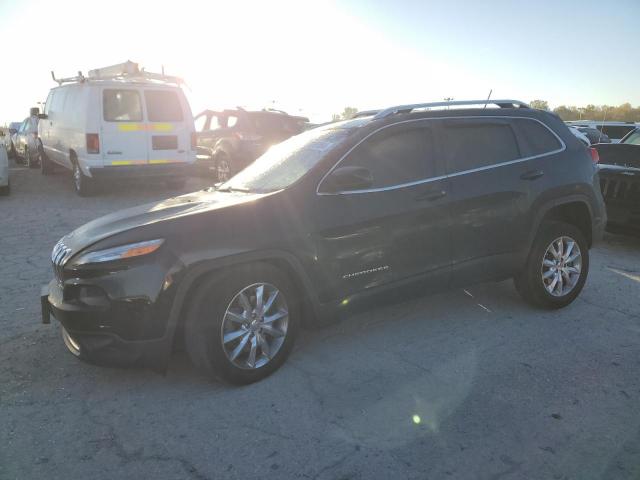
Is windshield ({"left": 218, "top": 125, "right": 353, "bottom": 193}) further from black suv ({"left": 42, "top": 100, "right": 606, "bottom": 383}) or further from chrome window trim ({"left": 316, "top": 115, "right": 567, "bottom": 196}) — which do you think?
chrome window trim ({"left": 316, "top": 115, "right": 567, "bottom": 196})

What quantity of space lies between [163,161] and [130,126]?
873 mm

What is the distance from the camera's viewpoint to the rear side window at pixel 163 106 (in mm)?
9438

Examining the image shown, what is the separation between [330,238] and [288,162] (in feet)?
2.72

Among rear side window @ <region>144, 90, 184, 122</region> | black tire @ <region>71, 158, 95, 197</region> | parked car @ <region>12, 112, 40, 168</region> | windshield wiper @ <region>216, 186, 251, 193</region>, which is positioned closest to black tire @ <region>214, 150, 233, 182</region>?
rear side window @ <region>144, 90, 184, 122</region>

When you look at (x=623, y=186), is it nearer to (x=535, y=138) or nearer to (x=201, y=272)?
(x=535, y=138)

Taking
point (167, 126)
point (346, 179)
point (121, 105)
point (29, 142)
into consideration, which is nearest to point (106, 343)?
point (346, 179)

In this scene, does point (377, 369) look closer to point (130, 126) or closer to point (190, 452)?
point (190, 452)

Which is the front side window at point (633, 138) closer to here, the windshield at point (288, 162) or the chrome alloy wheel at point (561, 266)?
the chrome alloy wheel at point (561, 266)

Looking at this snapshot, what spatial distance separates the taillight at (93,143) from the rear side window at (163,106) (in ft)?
3.31

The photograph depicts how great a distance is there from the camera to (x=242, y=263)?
3035 mm

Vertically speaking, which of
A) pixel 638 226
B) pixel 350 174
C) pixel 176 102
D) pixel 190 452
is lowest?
pixel 190 452

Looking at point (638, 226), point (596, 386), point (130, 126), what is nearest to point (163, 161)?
point (130, 126)

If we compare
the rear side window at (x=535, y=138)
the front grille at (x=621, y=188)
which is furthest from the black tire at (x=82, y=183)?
the front grille at (x=621, y=188)

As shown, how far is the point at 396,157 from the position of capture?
3.65m
